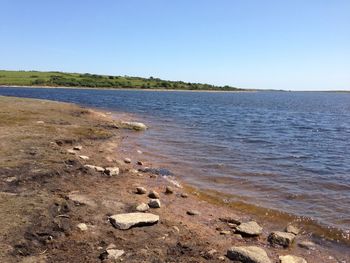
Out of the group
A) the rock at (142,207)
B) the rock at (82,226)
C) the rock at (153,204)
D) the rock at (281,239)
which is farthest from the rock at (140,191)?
the rock at (281,239)

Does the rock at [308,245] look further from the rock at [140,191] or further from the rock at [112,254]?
the rock at [140,191]

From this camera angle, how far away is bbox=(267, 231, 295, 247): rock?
378 inches

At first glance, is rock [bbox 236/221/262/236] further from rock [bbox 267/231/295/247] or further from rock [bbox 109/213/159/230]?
rock [bbox 109/213/159/230]

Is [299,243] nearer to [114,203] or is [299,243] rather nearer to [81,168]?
[114,203]

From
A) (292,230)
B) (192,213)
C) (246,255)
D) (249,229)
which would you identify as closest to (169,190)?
(192,213)

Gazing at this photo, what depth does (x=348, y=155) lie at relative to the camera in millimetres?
25188

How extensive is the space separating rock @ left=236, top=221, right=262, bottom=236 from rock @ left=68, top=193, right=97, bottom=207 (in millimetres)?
3912

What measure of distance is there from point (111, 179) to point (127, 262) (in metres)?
6.38

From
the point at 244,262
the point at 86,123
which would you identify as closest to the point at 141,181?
the point at 244,262

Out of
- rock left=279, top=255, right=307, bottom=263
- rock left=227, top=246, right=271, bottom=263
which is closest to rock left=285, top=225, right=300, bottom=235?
rock left=279, top=255, right=307, bottom=263

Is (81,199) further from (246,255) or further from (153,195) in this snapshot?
(246,255)

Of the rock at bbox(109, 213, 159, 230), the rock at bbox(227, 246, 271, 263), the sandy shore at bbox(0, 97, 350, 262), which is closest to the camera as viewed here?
the sandy shore at bbox(0, 97, 350, 262)

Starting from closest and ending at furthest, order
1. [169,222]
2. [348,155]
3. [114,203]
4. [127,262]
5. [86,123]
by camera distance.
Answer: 1. [127,262]
2. [169,222]
3. [114,203]
4. [348,155]
5. [86,123]

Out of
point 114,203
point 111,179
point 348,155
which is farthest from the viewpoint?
point 348,155
